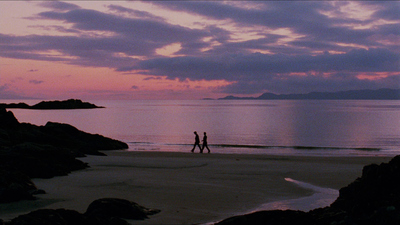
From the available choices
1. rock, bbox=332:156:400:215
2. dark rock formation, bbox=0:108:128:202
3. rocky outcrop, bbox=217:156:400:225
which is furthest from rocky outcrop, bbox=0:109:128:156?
rock, bbox=332:156:400:215

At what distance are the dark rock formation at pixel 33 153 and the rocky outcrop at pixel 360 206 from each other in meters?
7.14

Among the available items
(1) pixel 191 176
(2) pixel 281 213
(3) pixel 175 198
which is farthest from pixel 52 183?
(2) pixel 281 213

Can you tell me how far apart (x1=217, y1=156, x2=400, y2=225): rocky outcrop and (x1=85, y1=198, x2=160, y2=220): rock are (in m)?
2.78

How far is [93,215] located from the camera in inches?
338

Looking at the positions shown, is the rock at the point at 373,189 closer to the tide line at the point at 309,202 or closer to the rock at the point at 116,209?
the tide line at the point at 309,202

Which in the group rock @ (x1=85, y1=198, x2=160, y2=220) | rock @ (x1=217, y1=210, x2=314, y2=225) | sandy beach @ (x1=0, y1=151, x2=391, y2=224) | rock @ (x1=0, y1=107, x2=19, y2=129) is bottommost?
sandy beach @ (x1=0, y1=151, x2=391, y2=224)

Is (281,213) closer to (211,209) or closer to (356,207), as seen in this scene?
(356,207)

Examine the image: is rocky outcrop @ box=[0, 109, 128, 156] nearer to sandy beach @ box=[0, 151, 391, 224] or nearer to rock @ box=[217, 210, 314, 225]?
sandy beach @ box=[0, 151, 391, 224]

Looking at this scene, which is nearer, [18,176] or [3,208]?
[3,208]

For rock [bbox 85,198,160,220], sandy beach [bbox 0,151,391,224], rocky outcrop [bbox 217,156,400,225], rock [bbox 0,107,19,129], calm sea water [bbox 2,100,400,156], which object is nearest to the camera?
rocky outcrop [bbox 217,156,400,225]

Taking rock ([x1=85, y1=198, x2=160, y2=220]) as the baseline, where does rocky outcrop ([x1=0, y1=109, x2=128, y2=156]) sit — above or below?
above

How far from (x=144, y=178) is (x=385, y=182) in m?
10.5

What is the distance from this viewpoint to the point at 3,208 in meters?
10.7

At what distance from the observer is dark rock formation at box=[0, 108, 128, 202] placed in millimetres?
11953
